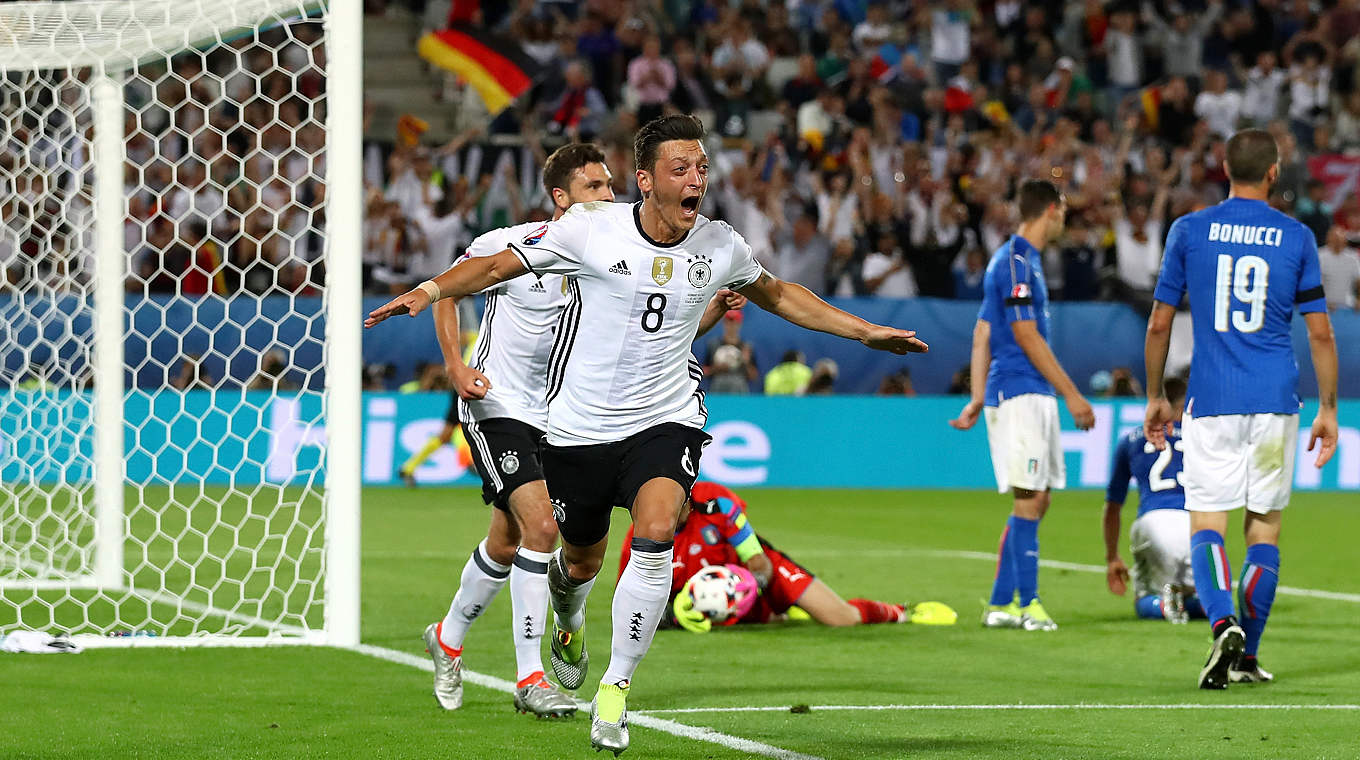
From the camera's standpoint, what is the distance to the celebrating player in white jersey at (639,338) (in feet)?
19.1

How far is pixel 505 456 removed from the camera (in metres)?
6.70

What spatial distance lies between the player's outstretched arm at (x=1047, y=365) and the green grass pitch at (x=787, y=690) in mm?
1095

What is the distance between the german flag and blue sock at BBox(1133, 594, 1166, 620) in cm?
1410

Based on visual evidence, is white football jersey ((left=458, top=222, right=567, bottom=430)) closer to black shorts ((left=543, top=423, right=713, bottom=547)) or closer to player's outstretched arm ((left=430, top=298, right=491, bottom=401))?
player's outstretched arm ((left=430, top=298, right=491, bottom=401))

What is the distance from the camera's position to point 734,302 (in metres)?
6.48

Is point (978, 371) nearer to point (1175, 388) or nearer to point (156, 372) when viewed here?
point (1175, 388)

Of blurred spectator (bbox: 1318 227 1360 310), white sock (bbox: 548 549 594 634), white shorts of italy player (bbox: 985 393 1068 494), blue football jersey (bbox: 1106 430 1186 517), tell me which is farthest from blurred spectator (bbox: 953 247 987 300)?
white sock (bbox: 548 549 594 634)

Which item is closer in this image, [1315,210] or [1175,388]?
[1175,388]

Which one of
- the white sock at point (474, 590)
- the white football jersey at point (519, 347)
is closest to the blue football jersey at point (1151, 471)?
the white football jersey at point (519, 347)

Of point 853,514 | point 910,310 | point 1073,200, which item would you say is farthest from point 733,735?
point 1073,200

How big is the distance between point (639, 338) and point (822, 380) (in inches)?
536

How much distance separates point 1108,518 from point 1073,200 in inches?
491

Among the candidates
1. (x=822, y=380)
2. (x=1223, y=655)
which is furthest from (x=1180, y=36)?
(x=1223, y=655)

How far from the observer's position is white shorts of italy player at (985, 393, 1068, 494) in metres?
9.44
